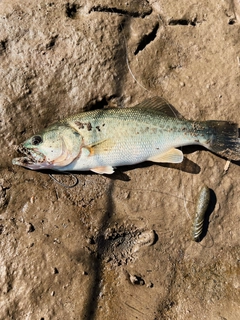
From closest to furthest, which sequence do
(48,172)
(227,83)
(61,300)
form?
(61,300), (48,172), (227,83)

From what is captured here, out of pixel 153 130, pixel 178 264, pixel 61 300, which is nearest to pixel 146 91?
pixel 153 130

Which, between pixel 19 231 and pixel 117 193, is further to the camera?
pixel 117 193

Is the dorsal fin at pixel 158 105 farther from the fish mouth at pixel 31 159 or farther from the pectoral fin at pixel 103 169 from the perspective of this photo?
the fish mouth at pixel 31 159

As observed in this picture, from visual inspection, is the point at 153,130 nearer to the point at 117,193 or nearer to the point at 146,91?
the point at 146,91

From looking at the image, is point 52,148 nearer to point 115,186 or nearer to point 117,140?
point 117,140

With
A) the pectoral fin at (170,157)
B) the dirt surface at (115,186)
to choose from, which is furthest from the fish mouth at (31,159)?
the pectoral fin at (170,157)

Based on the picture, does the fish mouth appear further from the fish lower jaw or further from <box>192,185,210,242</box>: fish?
<box>192,185,210,242</box>: fish

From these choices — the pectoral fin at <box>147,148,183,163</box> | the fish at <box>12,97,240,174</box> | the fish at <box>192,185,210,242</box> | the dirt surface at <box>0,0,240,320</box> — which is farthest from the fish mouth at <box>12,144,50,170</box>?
the fish at <box>192,185,210,242</box>
